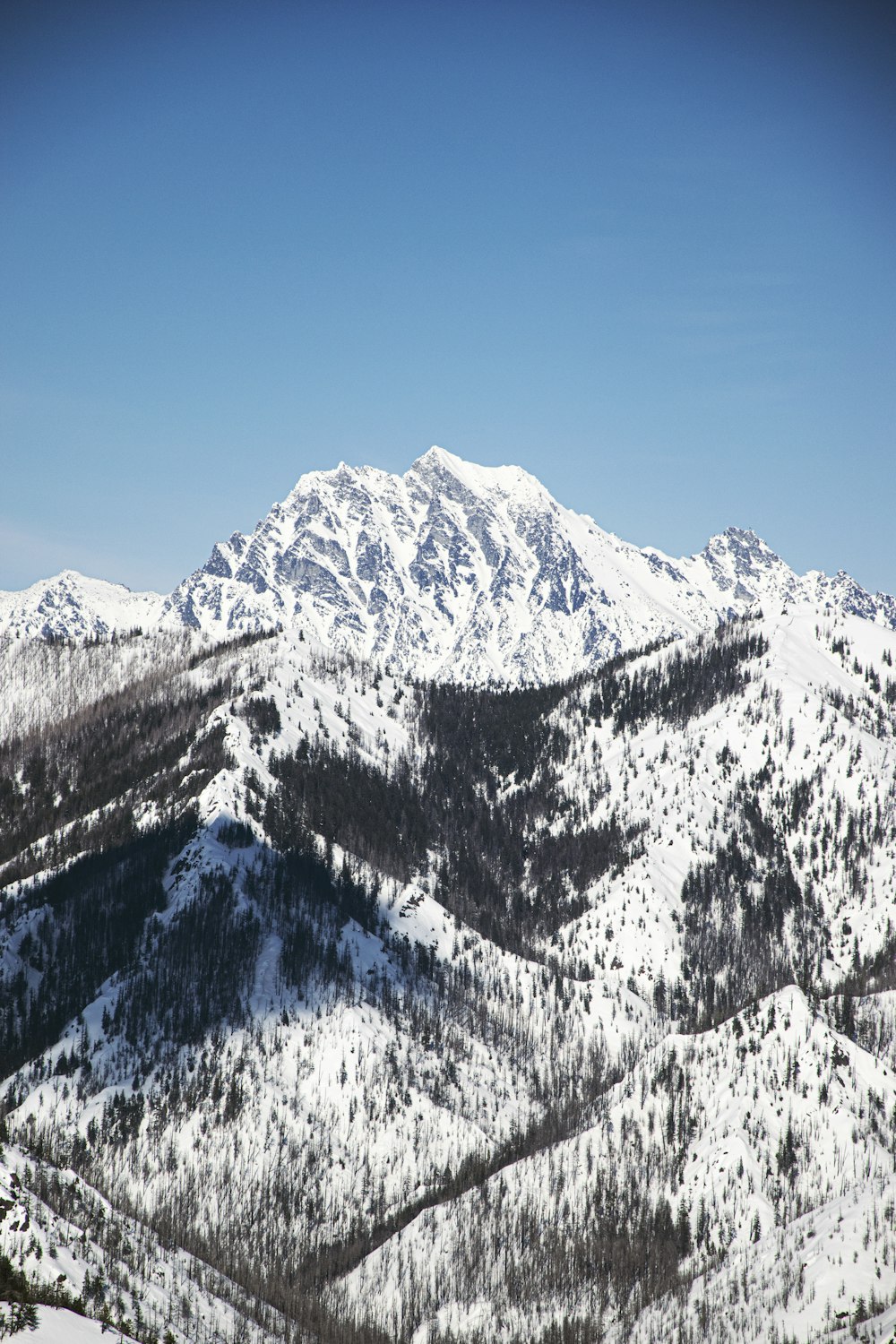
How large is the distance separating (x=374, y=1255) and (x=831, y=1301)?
78.5 meters

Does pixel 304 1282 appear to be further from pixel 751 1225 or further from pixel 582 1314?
pixel 751 1225

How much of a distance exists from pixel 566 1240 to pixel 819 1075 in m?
51.1

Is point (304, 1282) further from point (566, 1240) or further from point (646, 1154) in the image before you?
point (646, 1154)

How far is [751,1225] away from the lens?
175m

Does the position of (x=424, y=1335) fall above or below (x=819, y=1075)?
below

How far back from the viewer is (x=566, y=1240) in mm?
187375

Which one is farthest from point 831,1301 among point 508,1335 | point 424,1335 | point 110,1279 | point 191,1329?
point 110,1279

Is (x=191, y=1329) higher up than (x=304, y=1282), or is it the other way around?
(x=304, y=1282)

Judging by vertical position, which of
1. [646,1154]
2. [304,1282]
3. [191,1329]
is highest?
[646,1154]

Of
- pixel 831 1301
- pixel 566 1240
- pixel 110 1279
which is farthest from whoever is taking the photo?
pixel 566 1240

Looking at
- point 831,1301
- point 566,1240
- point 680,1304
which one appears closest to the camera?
point 831,1301

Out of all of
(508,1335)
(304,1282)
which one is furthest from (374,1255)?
(508,1335)

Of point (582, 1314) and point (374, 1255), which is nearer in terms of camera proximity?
point (582, 1314)

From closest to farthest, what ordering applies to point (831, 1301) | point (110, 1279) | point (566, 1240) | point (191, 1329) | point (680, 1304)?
point (110, 1279), point (191, 1329), point (831, 1301), point (680, 1304), point (566, 1240)
